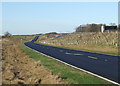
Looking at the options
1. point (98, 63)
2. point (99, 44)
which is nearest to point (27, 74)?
point (98, 63)

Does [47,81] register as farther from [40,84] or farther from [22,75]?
[22,75]

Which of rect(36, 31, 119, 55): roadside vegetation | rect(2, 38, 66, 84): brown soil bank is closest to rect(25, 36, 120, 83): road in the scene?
rect(2, 38, 66, 84): brown soil bank

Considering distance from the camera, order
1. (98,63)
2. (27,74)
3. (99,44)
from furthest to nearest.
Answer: (99,44), (98,63), (27,74)

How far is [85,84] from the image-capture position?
28.9ft

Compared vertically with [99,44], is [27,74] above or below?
above

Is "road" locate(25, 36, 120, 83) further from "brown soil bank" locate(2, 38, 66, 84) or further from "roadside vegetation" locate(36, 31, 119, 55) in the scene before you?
"roadside vegetation" locate(36, 31, 119, 55)

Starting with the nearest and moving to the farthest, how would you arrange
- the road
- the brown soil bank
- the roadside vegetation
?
1. the brown soil bank
2. the road
3. the roadside vegetation

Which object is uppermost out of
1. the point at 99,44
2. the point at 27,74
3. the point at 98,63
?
the point at 27,74

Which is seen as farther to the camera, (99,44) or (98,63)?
(99,44)

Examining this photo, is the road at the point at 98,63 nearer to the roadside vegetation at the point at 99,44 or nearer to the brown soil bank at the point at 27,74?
the brown soil bank at the point at 27,74

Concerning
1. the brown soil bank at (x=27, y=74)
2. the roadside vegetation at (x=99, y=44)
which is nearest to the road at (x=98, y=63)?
the brown soil bank at (x=27, y=74)

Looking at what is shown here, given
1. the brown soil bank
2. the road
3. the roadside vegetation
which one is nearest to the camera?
the brown soil bank

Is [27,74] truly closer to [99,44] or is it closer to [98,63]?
[98,63]

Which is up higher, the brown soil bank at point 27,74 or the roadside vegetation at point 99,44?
the brown soil bank at point 27,74
